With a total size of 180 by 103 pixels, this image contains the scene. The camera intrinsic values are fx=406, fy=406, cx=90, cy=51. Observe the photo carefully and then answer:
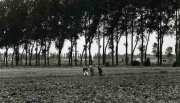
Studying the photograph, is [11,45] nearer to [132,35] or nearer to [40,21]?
[40,21]

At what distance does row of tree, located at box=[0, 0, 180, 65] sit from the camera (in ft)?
309

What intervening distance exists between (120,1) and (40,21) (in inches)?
861

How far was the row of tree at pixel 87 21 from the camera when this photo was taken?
3703 inches

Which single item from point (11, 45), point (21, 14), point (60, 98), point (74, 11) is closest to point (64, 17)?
point (74, 11)

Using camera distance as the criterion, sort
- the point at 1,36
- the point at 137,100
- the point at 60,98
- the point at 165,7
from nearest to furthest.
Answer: the point at 137,100
the point at 60,98
the point at 165,7
the point at 1,36

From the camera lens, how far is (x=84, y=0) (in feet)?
316

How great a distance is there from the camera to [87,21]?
4038 inches

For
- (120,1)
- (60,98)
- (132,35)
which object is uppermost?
(120,1)

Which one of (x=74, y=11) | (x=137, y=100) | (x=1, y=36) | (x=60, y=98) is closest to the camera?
(x=137, y=100)

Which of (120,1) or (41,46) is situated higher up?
(120,1)

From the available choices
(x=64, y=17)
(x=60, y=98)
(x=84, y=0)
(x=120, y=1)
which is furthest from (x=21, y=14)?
(x=60, y=98)

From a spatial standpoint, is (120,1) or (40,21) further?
(40,21)

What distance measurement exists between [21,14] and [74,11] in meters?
14.9

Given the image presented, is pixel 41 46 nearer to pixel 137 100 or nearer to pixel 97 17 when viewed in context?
pixel 97 17
